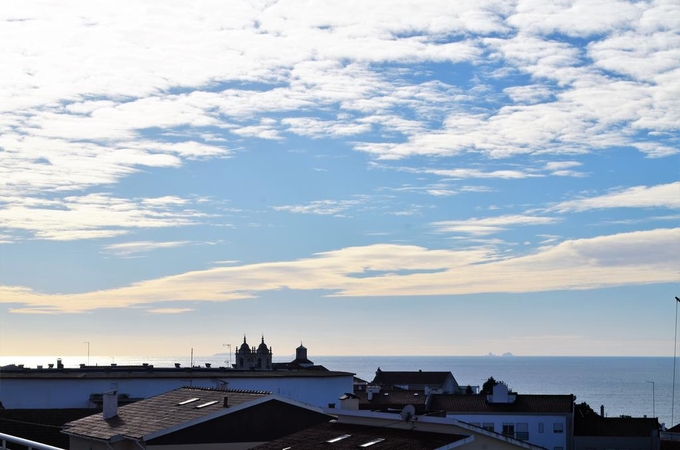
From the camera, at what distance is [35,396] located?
191 feet

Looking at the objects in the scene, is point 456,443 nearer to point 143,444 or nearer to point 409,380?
point 143,444

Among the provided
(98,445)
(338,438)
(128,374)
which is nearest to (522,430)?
(128,374)

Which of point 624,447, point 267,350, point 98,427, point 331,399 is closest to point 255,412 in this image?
point 98,427

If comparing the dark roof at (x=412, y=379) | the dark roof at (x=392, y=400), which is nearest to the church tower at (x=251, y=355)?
the dark roof at (x=412, y=379)

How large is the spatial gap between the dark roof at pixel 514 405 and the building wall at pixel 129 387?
8959mm

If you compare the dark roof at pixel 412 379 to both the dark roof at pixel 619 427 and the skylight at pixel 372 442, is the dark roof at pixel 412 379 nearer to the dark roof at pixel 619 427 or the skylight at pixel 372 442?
the dark roof at pixel 619 427

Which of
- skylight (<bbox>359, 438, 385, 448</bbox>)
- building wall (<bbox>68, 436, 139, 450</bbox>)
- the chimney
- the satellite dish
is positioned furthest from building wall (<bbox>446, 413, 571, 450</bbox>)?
skylight (<bbox>359, 438, 385, 448</bbox>)

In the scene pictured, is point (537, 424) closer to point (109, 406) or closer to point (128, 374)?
point (128, 374)

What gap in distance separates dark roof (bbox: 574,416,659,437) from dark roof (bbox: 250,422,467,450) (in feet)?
134

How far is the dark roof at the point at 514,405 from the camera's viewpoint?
72375mm

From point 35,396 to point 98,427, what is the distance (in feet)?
87.7

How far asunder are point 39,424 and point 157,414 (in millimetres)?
10685

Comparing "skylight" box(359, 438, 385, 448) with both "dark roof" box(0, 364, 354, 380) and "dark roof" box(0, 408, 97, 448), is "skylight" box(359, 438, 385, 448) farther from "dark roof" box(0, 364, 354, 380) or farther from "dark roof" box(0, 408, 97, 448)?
"dark roof" box(0, 364, 354, 380)

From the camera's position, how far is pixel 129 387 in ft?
202
